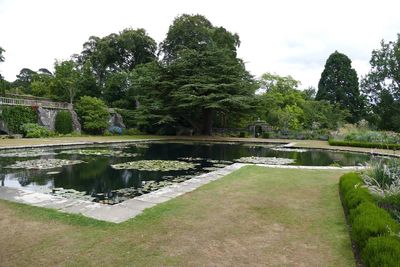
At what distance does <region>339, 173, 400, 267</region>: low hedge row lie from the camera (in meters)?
2.28

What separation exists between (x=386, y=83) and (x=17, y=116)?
32040 millimetres

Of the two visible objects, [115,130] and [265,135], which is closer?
[265,135]

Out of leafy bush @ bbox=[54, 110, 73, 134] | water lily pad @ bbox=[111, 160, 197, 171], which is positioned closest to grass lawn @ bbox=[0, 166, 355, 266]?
water lily pad @ bbox=[111, 160, 197, 171]

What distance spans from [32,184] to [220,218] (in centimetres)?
480

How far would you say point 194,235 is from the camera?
333 cm

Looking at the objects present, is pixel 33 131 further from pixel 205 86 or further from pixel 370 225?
pixel 370 225

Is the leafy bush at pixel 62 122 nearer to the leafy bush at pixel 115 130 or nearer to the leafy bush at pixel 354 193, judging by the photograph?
the leafy bush at pixel 115 130

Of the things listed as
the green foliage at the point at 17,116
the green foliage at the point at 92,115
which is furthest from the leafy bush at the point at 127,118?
the green foliage at the point at 17,116

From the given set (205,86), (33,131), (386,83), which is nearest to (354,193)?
(205,86)

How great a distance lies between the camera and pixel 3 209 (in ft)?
13.7

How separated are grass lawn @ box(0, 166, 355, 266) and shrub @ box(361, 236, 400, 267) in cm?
34

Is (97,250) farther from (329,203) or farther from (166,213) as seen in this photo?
(329,203)

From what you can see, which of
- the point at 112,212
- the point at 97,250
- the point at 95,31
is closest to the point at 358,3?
the point at 112,212

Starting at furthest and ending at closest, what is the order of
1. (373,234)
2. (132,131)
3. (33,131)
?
1. (132,131)
2. (33,131)
3. (373,234)
